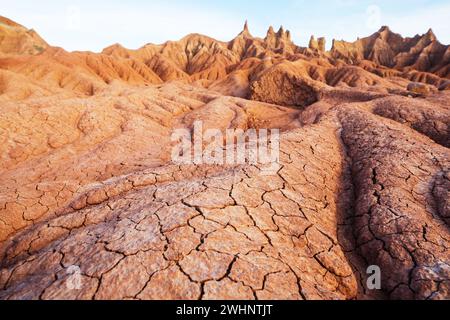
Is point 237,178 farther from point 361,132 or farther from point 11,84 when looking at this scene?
point 11,84

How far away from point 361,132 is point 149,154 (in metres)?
3.83

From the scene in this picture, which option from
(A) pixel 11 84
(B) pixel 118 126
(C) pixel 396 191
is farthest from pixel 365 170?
(A) pixel 11 84

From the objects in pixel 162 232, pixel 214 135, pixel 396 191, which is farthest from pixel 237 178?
pixel 214 135

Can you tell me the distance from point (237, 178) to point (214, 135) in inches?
151

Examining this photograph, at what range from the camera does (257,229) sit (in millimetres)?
1920

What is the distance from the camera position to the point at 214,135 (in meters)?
6.21

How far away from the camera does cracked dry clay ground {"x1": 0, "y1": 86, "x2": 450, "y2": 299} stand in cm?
152

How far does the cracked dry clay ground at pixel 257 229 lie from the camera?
1.52 m

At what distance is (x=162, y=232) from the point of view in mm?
1812
